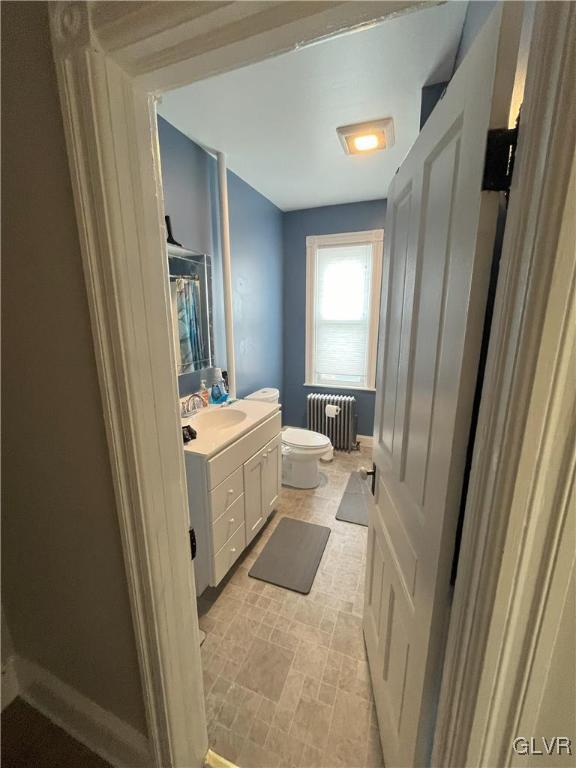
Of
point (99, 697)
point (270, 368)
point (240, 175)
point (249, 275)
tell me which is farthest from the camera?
point (270, 368)

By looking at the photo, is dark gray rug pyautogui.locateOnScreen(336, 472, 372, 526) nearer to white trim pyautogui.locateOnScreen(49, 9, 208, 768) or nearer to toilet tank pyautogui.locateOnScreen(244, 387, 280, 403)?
toilet tank pyautogui.locateOnScreen(244, 387, 280, 403)

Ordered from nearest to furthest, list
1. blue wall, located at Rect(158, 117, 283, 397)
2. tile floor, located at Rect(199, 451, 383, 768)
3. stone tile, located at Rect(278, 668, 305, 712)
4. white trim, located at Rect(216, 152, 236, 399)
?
tile floor, located at Rect(199, 451, 383, 768) → stone tile, located at Rect(278, 668, 305, 712) → blue wall, located at Rect(158, 117, 283, 397) → white trim, located at Rect(216, 152, 236, 399)

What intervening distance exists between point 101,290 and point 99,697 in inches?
50.8

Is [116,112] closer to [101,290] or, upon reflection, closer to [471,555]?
[101,290]

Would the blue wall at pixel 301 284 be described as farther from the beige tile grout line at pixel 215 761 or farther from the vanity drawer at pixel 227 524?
the beige tile grout line at pixel 215 761

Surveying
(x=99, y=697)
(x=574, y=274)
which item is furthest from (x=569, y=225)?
(x=99, y=697)

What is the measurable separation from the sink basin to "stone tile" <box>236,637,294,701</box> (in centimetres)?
111

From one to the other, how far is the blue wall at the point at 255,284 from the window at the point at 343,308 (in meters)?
0.39

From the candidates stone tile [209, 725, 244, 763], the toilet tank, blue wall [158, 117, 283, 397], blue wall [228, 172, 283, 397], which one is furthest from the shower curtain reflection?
stone tile [209, 725, 244, 763]

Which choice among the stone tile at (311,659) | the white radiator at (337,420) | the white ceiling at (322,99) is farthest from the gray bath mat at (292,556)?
the white ceiling at (322,99)

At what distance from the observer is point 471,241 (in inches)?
20.6

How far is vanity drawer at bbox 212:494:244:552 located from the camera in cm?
151

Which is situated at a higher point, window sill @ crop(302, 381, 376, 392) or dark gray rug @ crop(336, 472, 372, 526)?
window sill @ crop(302, 381, 376, 392)

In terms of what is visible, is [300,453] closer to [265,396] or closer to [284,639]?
[265,396]
